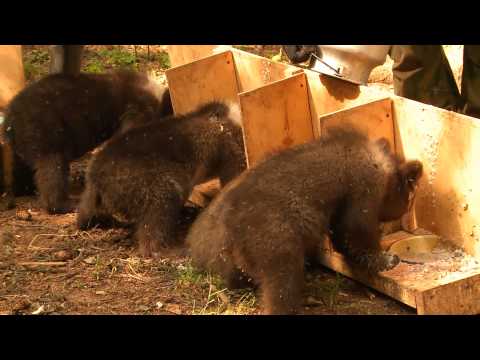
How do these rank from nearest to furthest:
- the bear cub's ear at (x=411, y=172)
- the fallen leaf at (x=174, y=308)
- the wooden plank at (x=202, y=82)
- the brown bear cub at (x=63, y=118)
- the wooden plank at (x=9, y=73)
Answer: the fallen leaf at (x=174, y=308)
the bear cub's ear at (x=411, y=172)
the brown bear cub at (x=63, y=118)
the wooden plank at (x=202, y=82)
the wooden plank at (x=9, y=73)

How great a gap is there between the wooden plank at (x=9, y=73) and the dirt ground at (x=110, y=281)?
217cm

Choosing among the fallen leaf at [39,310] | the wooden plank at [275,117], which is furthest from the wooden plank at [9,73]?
the fallen leaf at [39,310]

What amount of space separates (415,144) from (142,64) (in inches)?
227

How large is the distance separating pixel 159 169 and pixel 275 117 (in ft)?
3.40

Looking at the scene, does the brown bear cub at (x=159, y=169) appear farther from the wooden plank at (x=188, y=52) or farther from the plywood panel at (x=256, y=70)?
the wooden plank at (x=188, y=52)

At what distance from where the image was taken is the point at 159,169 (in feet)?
19.6

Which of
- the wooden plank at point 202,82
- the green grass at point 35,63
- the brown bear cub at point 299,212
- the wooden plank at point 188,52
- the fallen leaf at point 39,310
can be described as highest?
the green grass at point 35,63

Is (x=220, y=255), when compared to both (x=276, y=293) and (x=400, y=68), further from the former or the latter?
(x=400, y=68)

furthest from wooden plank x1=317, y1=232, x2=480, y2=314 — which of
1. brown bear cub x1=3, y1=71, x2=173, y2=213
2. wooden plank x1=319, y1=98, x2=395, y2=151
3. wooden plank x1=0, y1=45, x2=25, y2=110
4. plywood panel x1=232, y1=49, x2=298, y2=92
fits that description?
wooden plank x1=0, y1=45, x2=25, y2=110

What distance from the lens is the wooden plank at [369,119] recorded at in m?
5.46

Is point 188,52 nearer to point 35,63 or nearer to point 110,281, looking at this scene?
point 35,63

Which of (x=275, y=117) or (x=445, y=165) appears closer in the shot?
Answer: (x=445, y=165)

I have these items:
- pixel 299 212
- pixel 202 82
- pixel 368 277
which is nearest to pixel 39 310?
pixel 299 212

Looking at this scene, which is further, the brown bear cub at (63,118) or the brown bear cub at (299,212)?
the brown bear cub at (63,118)
